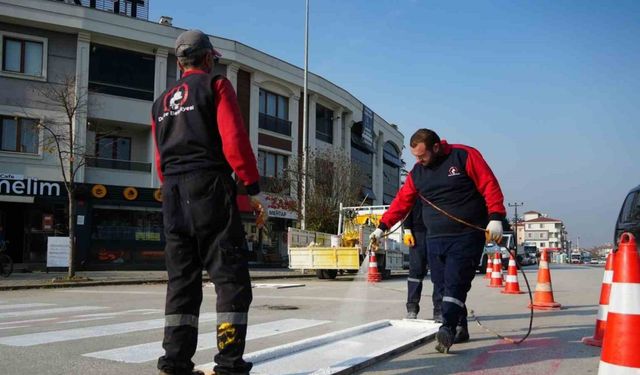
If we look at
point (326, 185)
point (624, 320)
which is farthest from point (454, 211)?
point (326, 185)

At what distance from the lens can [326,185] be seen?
28.5 metres

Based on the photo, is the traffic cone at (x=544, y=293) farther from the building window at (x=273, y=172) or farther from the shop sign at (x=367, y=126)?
the shop sign at (x=367, y=126)

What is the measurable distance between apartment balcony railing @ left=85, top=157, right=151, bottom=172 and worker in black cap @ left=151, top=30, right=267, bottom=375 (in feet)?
72.9

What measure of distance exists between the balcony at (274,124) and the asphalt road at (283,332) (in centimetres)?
2037

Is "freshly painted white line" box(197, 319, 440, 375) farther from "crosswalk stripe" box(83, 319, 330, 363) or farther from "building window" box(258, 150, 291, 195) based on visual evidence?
"building window" box(258, 150, 291, 195)

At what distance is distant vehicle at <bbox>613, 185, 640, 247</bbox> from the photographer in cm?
1105

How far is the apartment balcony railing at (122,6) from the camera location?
26850 mm

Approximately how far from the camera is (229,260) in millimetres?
3457

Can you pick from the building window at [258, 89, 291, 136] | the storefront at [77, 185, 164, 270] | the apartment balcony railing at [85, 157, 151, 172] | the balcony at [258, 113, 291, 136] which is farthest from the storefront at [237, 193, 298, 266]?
the apartment balcony railing at [85, 157, 151, 172]

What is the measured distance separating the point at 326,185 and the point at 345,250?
1128cm

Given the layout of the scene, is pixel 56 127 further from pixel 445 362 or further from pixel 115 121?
pixel 445 362

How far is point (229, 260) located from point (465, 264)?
2.51 meters

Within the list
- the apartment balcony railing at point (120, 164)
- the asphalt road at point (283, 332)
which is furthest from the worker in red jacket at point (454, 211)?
the apartment balcony railing at point (120, 164)

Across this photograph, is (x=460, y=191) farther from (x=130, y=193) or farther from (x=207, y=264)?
(x=130, y=193)
